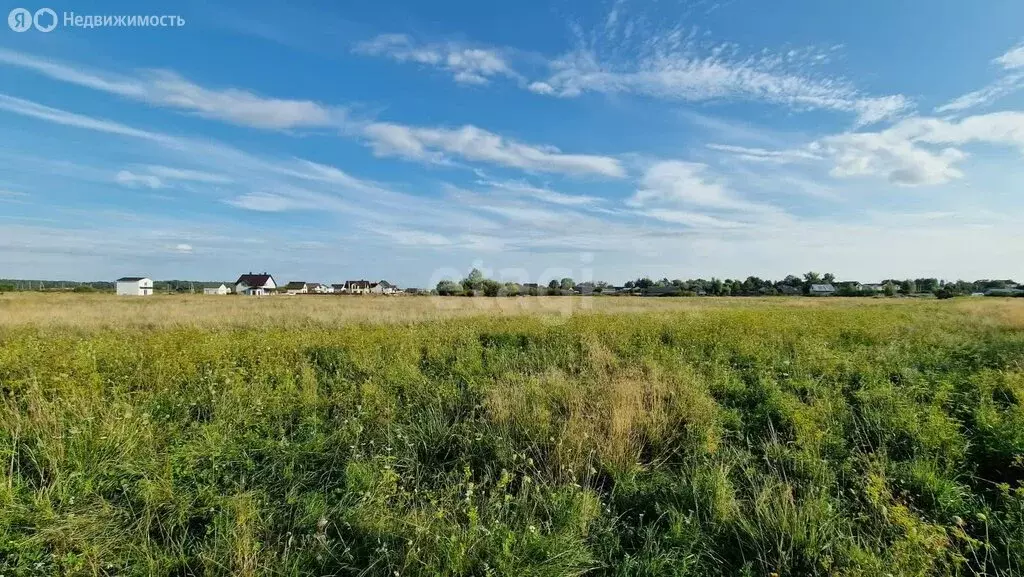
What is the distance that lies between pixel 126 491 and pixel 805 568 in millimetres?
5459

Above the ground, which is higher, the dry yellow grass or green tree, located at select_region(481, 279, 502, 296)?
green tree, located at select_region(481, 279, 502, 296)

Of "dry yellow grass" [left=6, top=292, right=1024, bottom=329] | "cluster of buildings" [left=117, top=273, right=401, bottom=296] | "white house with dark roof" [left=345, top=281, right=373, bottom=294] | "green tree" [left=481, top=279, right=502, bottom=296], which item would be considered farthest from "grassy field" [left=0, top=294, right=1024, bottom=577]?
"white house with dark roof" [left=345, top=281, right=373, bottom=294]

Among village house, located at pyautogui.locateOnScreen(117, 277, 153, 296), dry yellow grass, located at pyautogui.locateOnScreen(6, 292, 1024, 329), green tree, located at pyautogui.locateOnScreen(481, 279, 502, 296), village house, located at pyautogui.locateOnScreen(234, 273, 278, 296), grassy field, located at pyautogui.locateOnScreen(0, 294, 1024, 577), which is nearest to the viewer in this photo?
grassy field, located at pyautogui.locateOnScreen(0, 294, 1024, 577)

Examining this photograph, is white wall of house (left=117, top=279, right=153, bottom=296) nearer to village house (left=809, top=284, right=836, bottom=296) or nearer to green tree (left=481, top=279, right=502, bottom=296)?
green tree (left=481, top=279, right=502, bottom=296)

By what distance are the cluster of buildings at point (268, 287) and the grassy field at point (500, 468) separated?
71379 millimetres

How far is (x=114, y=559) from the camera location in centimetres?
306

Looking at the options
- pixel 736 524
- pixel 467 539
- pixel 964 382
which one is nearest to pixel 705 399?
pixel 736 524

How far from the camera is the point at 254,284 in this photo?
83.3 m

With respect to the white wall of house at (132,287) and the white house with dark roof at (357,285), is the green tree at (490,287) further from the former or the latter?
the white wall of house at (132,287)

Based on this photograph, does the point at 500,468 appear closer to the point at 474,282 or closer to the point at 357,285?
the point at 474,282

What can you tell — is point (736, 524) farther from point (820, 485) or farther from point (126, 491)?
point (126, 491)

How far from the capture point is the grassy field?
120 inches

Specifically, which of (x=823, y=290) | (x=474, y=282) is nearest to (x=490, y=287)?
(x=474, y=282)

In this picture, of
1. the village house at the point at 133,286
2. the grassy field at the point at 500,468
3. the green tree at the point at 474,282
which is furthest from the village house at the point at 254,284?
the grassy field at the point at 500,468
